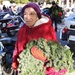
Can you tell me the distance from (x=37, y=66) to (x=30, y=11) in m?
0.63

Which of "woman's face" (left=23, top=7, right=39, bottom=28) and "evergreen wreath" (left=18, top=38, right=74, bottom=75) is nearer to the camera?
"evergreen wreath" (left=18, top=38, right=74, bottom=75)

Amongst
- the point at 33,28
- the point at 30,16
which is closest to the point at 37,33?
the point at 33,28

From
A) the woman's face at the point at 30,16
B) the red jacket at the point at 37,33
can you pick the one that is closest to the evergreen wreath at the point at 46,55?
the red jacket at the point at 37,33

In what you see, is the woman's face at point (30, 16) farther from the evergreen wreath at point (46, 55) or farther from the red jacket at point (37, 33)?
the evergreen wreath at point (46, 55)

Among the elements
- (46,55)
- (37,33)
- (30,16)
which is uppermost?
(30,16)

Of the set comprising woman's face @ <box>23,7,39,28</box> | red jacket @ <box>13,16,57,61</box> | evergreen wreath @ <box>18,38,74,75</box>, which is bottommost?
evergreen wreath @ <box>18,38,74,75</box>

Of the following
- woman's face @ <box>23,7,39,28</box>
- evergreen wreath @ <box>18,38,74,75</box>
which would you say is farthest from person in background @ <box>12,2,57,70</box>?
evergreen wreath @ <box>18,38,74,75</box>

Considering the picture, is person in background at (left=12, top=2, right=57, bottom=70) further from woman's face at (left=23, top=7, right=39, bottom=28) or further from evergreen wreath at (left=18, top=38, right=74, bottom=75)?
evergreen wreath at (left=18, top=38, right=74, bottom=75)

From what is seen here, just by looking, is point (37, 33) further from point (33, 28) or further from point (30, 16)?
point (30, 16)

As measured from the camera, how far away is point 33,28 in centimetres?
347

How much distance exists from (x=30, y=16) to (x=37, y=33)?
198 millimetres

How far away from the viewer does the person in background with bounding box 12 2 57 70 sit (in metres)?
3.42

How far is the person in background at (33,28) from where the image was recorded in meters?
3.42

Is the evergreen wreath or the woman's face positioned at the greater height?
the woman's face
